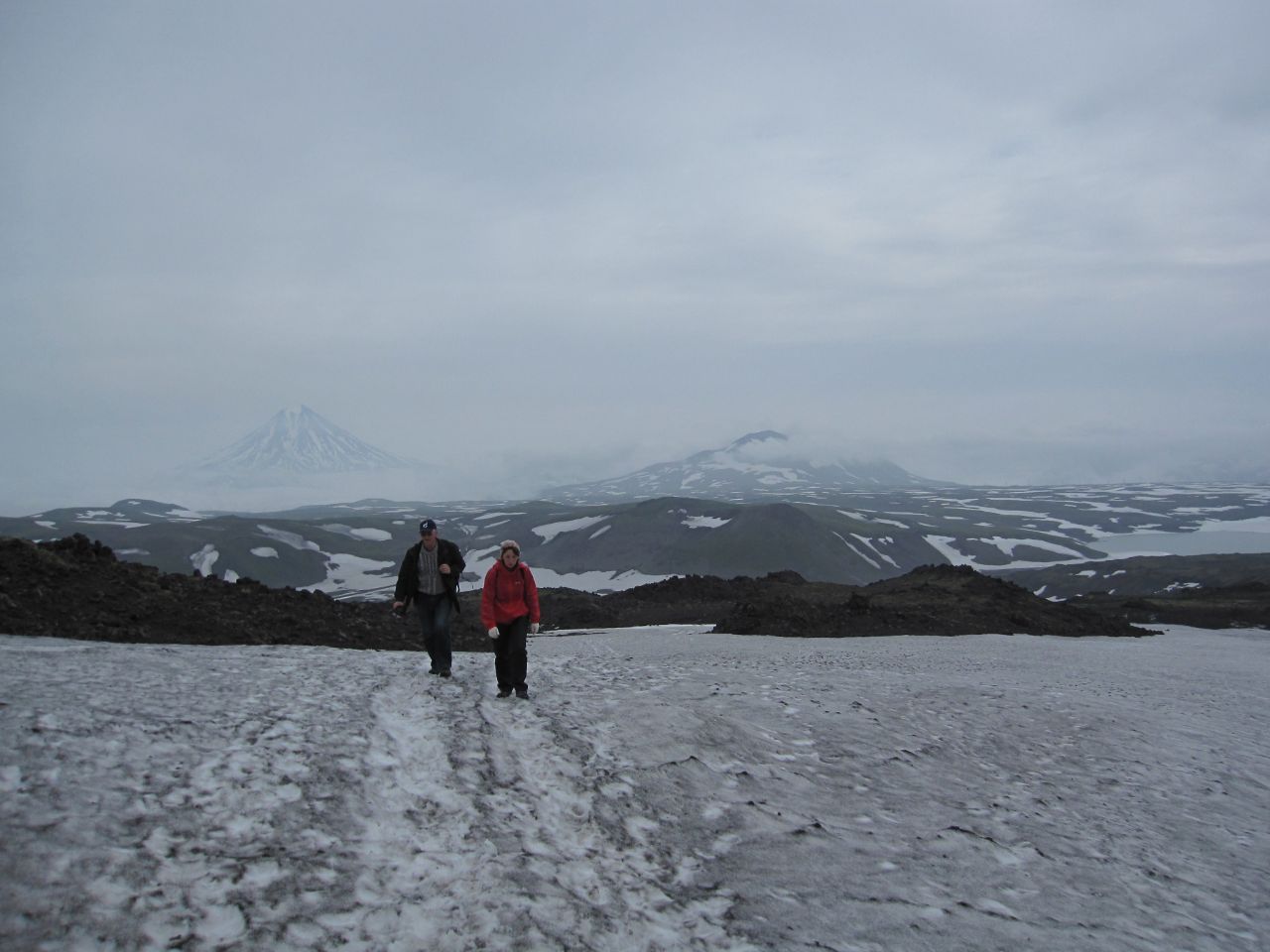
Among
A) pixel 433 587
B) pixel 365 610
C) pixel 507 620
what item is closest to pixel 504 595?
pixel 507 620

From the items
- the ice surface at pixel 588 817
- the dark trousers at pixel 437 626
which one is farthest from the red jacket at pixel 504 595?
the dark trousers at pixel 437 626

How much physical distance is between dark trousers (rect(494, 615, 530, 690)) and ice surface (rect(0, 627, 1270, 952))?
0.49m

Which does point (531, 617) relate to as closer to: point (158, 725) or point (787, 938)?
point (158, 725)

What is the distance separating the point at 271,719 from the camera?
8.77 m

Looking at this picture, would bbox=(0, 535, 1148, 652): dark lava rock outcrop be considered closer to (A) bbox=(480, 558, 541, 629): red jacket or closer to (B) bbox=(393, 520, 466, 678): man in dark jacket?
(B) bbox=(393, 520, 466, 678): man in dark jacket

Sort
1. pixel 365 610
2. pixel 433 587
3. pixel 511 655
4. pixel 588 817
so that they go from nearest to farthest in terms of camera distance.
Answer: pixel 588 817
pixel 511 655
pixel 433 587
pixel 365 610

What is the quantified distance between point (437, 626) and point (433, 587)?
0.64 metres

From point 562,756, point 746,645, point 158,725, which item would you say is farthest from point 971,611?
point 158,725

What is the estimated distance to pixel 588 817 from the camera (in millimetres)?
7340

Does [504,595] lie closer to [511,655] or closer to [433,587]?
[511,655]

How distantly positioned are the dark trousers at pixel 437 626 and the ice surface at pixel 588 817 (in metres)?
0.55

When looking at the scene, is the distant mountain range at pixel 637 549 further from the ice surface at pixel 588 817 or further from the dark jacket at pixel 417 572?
the ice surface at pixel 588 817

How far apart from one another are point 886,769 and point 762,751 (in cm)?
152

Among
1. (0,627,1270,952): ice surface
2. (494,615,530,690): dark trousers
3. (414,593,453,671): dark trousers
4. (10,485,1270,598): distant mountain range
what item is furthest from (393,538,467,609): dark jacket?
(10,485,1270,598): distant mountain range
